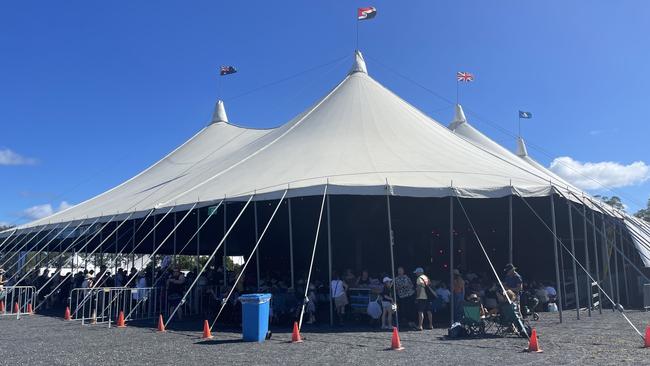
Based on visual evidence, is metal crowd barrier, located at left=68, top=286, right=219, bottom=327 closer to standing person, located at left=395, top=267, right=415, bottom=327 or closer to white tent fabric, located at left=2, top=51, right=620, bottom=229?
white tent fabric, located at left=2, top=51, right=620, bottom=229

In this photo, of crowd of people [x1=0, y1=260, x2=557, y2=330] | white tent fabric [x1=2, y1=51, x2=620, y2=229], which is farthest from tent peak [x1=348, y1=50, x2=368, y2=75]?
crowd of people [x1=0, y1=260, x2=557, y2=330]

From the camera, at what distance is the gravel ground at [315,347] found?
7.40 m

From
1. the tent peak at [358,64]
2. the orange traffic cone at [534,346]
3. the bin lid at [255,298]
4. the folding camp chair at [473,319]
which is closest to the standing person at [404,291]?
the folding camp chair at [473,319]

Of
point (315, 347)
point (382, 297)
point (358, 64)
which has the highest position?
point (358, 64)

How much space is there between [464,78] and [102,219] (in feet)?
57.7

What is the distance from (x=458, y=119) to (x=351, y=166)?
1978 cm

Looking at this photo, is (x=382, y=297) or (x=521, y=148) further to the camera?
(x=521, y=148)

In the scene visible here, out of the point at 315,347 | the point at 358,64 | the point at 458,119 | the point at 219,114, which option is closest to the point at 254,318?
the point at 315,347

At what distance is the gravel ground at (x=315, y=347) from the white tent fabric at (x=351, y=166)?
2947 millimetres

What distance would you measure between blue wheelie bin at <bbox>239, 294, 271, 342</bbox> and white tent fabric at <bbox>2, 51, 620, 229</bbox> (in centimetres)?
303

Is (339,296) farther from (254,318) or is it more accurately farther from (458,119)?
(458,119)

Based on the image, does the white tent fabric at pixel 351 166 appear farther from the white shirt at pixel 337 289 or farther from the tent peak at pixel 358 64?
the white shirt at pixel 337 289

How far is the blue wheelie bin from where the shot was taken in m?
9.20

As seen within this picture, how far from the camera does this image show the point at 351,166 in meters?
12.9
